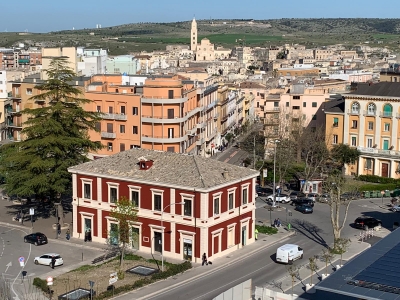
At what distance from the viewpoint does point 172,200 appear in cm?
5250

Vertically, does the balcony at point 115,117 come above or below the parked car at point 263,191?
above

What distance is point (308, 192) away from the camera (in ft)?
248

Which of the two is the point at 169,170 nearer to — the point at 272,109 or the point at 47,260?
the point at 47,260

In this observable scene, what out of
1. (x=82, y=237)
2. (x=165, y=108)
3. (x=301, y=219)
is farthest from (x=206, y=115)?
(x=82, y=237)

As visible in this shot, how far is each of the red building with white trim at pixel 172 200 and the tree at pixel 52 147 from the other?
14.1 feet

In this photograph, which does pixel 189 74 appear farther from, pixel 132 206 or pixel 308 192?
pixel 132 206

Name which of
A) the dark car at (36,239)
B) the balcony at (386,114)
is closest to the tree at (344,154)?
the balcony at (386,114)

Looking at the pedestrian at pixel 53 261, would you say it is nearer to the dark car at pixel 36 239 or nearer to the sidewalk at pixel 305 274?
the dark car at pixel 36 239

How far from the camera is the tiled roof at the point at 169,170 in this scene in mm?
52562

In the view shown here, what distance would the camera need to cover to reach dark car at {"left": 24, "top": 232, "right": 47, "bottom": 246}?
56219 mm

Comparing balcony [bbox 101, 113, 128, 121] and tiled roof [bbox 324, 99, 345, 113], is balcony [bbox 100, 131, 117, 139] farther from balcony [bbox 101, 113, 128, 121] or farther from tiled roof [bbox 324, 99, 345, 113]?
tiled roof [bbox 324, 99, 345, 113]

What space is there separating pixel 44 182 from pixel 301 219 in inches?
925

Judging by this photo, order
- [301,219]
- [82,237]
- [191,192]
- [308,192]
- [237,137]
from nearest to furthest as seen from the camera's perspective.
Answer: [191,192] → [82,237] → [301,219] → [308,192] → [237,137]

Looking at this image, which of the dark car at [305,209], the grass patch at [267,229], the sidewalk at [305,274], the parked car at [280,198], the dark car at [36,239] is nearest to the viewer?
the sidewalk at [305,274]
